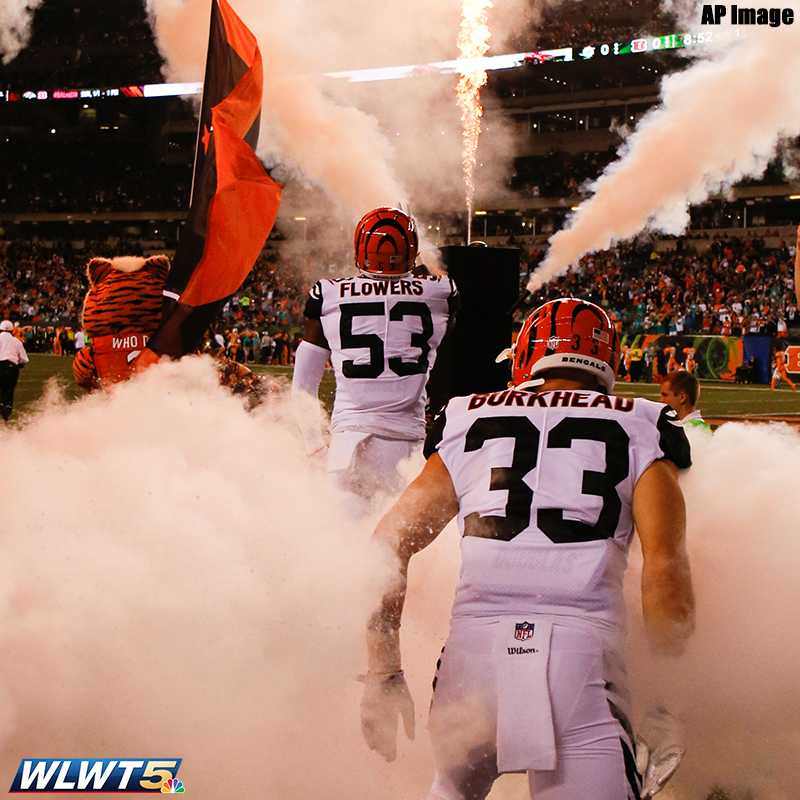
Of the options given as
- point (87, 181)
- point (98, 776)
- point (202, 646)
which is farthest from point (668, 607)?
point (87, 181)

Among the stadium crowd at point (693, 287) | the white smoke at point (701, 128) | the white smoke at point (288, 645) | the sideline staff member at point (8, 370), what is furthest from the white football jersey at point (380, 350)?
the stadium crowd at point (693, 287)

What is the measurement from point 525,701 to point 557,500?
425 millimetres

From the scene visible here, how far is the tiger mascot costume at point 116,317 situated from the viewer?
6.76 metres

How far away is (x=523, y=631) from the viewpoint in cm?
243

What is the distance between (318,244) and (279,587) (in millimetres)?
38973

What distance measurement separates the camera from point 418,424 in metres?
4.87

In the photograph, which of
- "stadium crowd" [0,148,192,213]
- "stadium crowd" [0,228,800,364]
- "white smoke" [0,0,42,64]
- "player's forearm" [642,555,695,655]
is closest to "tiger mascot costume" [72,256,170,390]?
"player's forearm" [642,555,695,655]

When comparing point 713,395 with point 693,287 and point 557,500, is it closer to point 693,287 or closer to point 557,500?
point 693,287

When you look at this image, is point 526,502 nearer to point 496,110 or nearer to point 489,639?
point 489,639

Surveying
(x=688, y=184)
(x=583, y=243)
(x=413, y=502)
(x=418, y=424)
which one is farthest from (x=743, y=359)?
(x=413, y=502)

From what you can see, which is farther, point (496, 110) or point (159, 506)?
point (496, 110)

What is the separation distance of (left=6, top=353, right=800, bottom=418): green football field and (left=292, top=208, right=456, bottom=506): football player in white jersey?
11632mm

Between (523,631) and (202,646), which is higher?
(523,631)

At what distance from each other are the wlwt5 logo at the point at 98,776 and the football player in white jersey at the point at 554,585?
129cm
